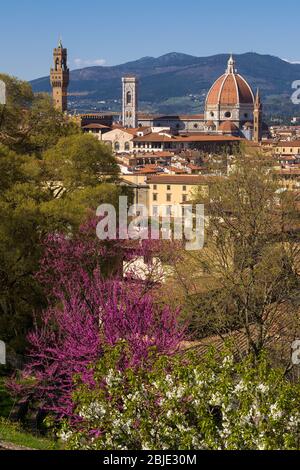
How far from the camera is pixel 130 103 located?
181875 millimetres

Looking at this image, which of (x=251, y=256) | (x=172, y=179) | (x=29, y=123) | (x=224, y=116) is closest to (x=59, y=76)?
(x=224, y=116)

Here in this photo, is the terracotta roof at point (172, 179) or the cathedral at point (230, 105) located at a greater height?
the cathedral at point (230, 105)

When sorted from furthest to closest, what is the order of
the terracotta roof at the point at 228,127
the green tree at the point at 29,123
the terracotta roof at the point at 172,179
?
1. the terracotta roof at the point at 228,127
2. the terracotta roof at the point at 172,179
3. the green tree at the point at 29,123

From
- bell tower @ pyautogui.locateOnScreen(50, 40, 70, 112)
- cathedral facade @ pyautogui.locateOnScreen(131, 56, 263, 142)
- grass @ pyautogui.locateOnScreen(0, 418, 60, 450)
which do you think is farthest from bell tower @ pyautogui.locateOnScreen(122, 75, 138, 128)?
grass @ pyautogui.locateOnScreen(0, 418, 60, 450)

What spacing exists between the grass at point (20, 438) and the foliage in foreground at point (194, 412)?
221 cm

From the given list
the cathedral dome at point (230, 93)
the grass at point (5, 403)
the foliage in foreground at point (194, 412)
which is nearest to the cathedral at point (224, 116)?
the cathedral dome at point (230, 93)

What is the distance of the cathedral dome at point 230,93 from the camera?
156750mm

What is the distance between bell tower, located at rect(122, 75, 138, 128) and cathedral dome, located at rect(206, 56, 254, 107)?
1982 cm

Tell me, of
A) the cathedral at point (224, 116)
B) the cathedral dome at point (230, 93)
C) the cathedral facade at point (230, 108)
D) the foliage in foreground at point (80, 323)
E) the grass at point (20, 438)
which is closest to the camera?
the grass at point (20, 438)

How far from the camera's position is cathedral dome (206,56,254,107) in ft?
514

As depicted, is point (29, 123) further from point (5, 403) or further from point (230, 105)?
point (230, 105)

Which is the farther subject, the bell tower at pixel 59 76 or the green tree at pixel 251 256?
the bell tower at pixel 59 76

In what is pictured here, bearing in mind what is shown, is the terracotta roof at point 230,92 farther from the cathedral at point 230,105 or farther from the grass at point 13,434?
the grass at point 13,434

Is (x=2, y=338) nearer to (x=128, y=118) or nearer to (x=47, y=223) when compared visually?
(x=47, y=223)
